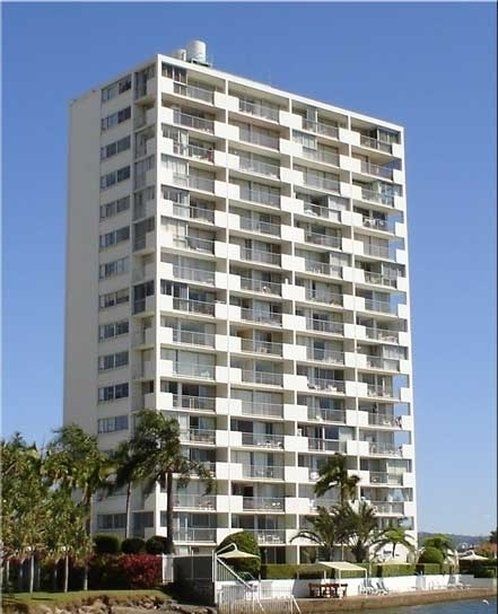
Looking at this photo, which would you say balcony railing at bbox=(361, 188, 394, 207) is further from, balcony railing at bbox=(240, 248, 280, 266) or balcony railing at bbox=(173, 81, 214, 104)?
balcony railing at bbox=(173, 81, 214, 104)

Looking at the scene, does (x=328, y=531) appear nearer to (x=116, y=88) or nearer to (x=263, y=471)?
(x=263, y=471)

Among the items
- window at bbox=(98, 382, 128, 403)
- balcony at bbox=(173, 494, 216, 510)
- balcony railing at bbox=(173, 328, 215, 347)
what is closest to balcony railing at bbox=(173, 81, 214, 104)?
balcony railing at bbox=(173, 328, 215, 347)

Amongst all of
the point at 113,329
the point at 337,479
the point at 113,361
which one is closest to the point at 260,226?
the point at 113,329

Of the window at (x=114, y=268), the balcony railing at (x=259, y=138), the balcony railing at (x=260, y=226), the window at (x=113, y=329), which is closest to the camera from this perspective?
the window at (x=113, y=329)

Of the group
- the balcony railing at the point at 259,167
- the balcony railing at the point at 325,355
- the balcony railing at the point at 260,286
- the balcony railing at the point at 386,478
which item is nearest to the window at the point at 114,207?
the balcony railing at the point at 259,167

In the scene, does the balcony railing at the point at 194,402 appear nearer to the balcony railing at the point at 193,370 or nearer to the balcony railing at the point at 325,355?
the balcony railing at the point at 193,370

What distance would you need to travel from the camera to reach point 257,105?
98.9 meters

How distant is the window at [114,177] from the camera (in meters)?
92.8

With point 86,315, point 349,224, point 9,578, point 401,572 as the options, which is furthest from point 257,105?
point 9,578

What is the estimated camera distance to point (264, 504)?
89.6 metres

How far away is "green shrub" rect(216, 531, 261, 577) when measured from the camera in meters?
73.9

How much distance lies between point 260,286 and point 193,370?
1082cm

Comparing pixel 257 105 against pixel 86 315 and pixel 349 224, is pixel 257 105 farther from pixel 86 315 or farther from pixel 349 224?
pixel 86 315

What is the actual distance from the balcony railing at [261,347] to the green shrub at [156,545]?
20796mm
